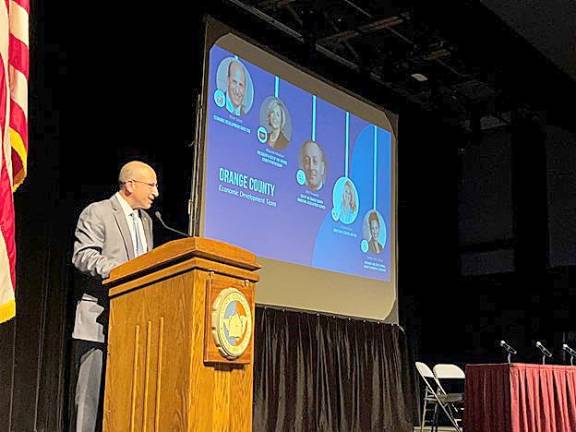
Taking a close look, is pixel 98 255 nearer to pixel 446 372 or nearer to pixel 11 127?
pixel 11 127

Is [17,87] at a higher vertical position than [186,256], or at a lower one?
higher

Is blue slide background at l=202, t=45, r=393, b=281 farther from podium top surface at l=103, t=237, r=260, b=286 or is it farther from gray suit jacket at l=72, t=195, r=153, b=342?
podium top surface at l=103, t=237, r=260, b=286

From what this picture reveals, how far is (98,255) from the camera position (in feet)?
8.29

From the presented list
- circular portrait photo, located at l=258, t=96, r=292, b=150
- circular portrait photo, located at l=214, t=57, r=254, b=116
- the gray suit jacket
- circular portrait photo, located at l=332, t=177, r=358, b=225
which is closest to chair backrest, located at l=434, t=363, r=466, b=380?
circular portrait photo, located at l=332, t=177, r=358, b=225

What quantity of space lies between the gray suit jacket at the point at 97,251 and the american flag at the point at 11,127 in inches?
39.7

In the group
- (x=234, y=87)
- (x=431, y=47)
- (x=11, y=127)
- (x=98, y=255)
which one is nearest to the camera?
(x=11, y=127)

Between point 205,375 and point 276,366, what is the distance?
10.1 ft

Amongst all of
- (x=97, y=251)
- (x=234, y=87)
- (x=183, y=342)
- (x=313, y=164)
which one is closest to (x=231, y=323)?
(x=183, y=342)

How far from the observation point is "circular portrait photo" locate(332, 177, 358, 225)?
202 inches

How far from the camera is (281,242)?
466 centimetres

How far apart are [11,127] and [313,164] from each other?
3.60m

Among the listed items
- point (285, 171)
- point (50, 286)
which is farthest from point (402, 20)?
point (50, 286)

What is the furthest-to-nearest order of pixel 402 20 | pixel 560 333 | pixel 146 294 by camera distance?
pixel 560 333 → pixel 402 20 → pixel 146 294

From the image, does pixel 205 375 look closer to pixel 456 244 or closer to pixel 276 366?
pixel 276 366
